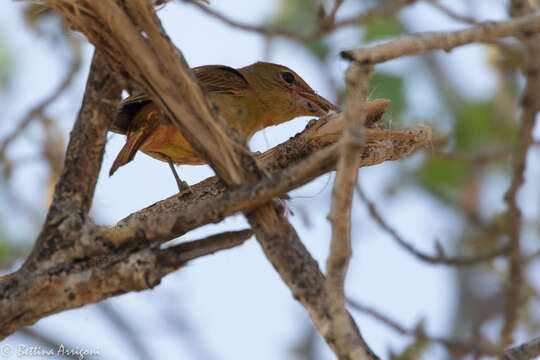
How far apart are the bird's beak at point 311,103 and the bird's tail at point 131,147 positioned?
1302 millimetres

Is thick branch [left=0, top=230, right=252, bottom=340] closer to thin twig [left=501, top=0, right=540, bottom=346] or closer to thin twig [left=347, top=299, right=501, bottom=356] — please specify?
thin twig [left=347, top=299, right=501, bottom=356]

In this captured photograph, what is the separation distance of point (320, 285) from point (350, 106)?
0.56m

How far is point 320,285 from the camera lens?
218cm

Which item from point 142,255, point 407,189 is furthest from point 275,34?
point 407,189

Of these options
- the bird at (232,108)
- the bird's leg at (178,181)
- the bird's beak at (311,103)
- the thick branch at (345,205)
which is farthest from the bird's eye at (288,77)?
the thick branch at (345,205)

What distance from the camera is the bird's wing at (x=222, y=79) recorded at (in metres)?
4.41

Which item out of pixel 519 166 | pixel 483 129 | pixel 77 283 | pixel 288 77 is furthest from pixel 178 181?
pixel 483 129

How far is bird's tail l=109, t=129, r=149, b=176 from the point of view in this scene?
381cm

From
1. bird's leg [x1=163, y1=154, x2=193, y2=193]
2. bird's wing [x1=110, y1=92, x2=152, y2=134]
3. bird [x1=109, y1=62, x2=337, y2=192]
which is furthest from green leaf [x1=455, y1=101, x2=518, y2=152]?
bird's wing [x1=110, y1=92, x2=152, y2=134]

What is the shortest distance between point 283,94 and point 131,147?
1288 millimetres

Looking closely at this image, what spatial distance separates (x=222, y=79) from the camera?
444cm

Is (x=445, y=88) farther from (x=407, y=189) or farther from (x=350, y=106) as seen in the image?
(x=350, y=106)

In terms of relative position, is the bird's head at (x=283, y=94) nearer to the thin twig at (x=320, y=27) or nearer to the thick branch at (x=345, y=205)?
the thin twig at (x=320, y=27)

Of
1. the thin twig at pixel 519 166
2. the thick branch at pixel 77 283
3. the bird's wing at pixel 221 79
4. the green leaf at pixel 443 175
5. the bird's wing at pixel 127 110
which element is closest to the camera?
the thick branch at pixel 77 283
